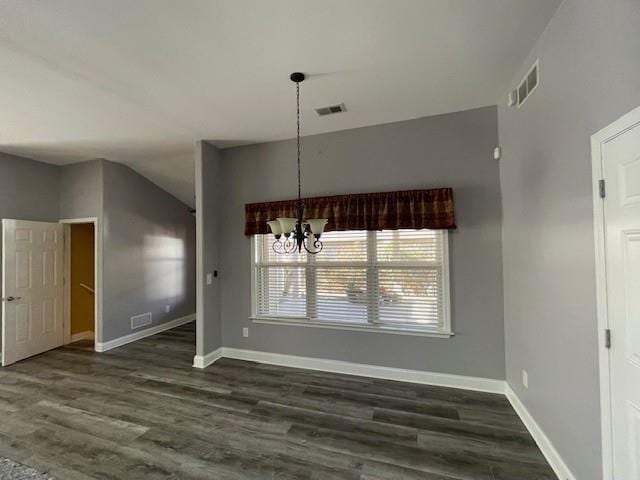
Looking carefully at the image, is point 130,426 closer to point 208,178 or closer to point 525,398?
point 208,178

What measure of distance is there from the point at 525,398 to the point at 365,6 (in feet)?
11.0

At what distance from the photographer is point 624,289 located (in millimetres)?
1315

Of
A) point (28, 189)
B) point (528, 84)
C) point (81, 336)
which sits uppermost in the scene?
point (528, 84)

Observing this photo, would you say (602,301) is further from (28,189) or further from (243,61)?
(28,189)

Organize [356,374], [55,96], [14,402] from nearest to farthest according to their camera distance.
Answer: [55,96]
[14,402]
[356,374]

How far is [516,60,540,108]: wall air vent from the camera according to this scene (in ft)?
6.91

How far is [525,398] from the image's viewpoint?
246 centimetres

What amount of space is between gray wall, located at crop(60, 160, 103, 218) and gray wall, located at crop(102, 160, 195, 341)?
0.13 m

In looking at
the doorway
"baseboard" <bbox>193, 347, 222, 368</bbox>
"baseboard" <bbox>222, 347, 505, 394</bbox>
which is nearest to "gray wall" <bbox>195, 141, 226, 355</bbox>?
"baseboard" <bbox>193, 347, 222, 368</bbox>

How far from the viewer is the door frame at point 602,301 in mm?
1409

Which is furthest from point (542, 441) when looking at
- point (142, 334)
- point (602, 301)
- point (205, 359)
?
point (142, 334)

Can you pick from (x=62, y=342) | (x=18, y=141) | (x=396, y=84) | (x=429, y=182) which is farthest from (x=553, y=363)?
(x=62, y=342)

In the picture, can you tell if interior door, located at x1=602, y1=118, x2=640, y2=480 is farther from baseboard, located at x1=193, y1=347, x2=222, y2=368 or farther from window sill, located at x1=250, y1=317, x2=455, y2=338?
baseboard, located at x1=193, y1=347, x2=222, y2=368

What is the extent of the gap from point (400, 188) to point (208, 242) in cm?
266
